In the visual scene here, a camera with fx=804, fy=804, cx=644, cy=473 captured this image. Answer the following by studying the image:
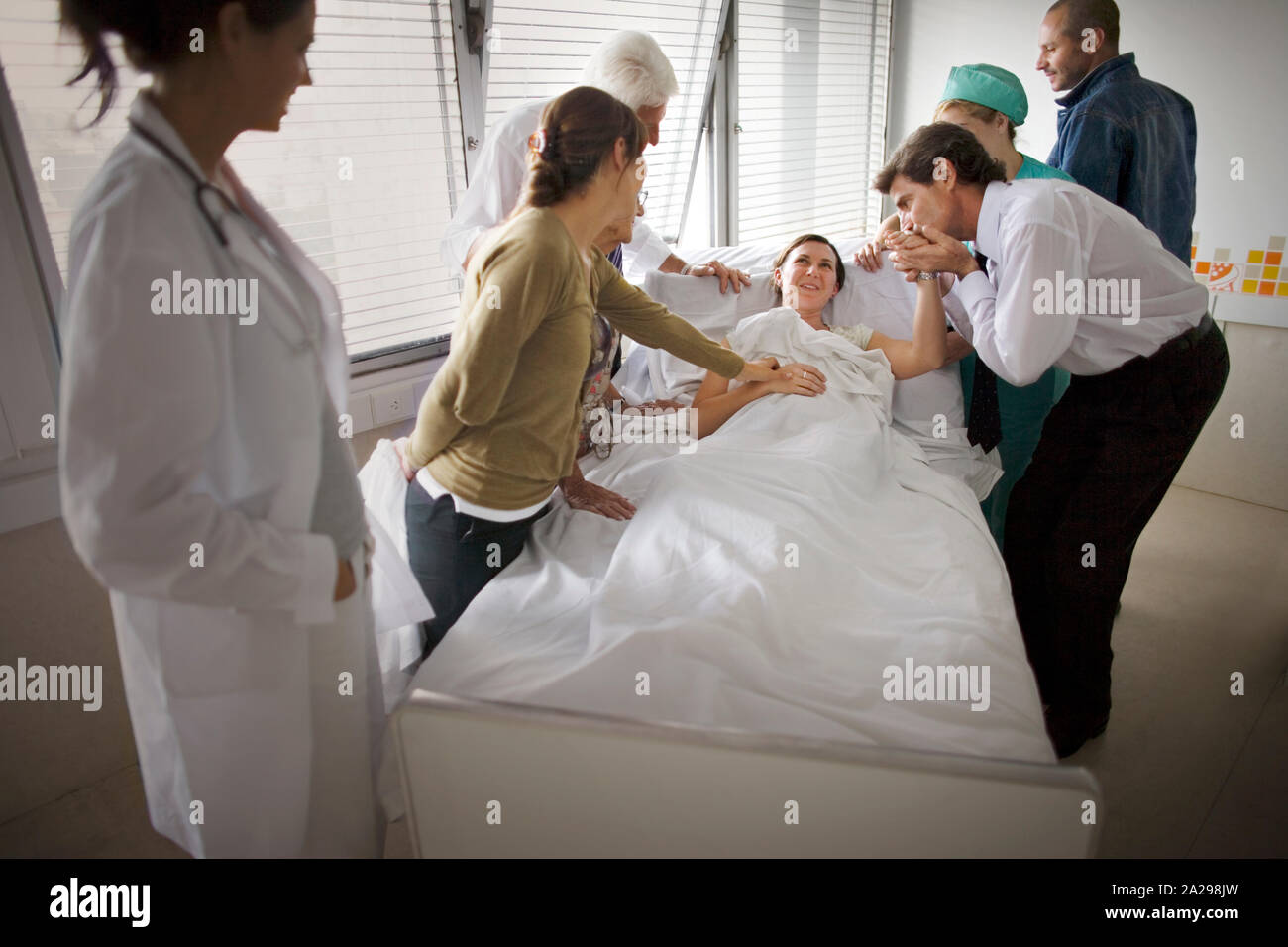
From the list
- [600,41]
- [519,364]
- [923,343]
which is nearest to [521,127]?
[519,364]

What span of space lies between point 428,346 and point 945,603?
1.99m

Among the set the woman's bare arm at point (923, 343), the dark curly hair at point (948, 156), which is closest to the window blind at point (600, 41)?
the woman's bare arm at point (923, 343)

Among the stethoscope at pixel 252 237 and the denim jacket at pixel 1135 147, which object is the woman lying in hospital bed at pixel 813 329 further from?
the stethoscope at pixel 252 237

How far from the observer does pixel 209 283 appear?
0.85 meters

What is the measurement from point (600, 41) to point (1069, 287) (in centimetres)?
219

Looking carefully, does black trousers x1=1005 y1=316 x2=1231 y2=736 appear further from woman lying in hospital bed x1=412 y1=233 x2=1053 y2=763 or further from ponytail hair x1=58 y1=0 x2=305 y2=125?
ponytail hair x1=58 y1=0 x2=305 y2=125

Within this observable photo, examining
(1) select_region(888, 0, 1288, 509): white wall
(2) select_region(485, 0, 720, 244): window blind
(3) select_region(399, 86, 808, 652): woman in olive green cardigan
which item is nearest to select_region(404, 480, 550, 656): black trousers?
(3) select_region(399, 86, 808, 652): woman in olive green cardigan

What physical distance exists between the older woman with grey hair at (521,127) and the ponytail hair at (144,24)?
1324mm

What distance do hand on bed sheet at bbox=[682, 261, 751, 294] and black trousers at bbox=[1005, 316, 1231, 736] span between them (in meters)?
1.21

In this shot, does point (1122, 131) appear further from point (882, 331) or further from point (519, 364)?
point (519, 364)

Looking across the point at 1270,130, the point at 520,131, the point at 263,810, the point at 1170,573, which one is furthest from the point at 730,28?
the point at 263,810

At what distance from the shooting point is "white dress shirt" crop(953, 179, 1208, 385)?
5.74ft

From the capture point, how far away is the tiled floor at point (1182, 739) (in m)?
1.92

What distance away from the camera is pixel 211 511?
0.88 m
